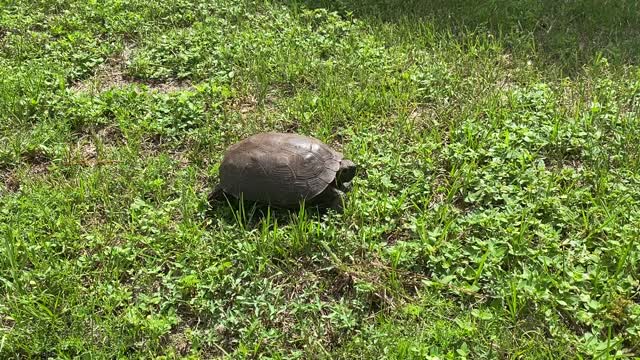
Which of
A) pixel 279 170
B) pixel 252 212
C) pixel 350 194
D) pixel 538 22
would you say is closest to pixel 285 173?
pixel 279 170

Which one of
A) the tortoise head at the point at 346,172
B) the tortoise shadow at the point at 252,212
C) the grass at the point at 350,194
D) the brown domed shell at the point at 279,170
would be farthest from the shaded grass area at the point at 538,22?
the tortoise shadow at the point at 252,212

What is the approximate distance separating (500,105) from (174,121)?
2649mm

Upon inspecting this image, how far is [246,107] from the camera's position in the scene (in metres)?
5.06

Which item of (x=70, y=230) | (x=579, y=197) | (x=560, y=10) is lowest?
(x=70, y=230)

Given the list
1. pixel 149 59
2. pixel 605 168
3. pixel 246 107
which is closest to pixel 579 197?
pixel 605 168

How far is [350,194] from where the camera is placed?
391 centimetres

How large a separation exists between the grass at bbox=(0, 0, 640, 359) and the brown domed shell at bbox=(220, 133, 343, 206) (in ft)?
0.56

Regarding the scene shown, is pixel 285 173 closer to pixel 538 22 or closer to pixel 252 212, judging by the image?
pixel 252 212

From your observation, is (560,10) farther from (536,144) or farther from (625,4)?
(536,144)

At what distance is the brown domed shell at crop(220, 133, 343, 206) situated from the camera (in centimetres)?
373

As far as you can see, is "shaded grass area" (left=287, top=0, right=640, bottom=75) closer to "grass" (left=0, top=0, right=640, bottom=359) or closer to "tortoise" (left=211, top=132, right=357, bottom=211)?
"grass" (left=0, top=0, right=640, bottom=359)

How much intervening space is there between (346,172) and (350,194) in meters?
0.15

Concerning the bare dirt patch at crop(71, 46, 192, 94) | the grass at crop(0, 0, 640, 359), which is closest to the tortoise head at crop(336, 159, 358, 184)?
the grass at crop(0, 0, 640, 359)

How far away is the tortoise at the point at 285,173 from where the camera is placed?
3729 mm
